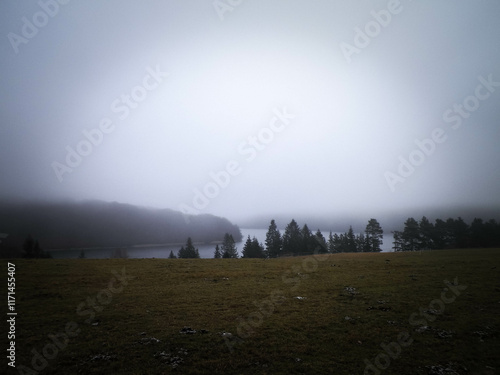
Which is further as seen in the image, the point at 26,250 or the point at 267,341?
the point at 26,250

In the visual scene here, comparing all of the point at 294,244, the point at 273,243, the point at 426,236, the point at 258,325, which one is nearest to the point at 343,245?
the point at 294,244

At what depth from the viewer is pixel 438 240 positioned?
7800cm

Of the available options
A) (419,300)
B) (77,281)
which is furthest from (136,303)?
(419,300)

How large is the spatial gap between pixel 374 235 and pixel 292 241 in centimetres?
3347

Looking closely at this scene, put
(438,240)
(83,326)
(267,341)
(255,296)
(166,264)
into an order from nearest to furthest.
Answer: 1. (267,341)
2. (83,326)
3. (255,296)
4. (166,264)
5. (438,240)

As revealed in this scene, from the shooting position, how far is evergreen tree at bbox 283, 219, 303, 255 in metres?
88.2

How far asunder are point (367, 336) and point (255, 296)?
10.7m

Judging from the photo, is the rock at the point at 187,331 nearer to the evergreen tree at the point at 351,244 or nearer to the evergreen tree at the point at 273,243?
the evergreen tree at the point at 273,243

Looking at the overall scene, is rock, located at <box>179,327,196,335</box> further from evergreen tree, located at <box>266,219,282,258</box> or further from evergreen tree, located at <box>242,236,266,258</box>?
evergreen tree, located at <box>266,219,282,258</box>

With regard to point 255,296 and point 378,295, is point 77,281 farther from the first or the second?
point 378,295

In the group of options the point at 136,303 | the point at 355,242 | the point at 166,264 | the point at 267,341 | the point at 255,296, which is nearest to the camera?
the point at 267,341

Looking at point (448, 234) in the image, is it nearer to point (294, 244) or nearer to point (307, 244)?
point (307, 244)

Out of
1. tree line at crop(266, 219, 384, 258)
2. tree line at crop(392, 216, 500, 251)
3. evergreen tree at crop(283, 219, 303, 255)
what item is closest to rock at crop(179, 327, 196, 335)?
tree line at crop(266, 219, 384, 258)

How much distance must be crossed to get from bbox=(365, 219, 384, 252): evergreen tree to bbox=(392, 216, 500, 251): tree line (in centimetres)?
739
